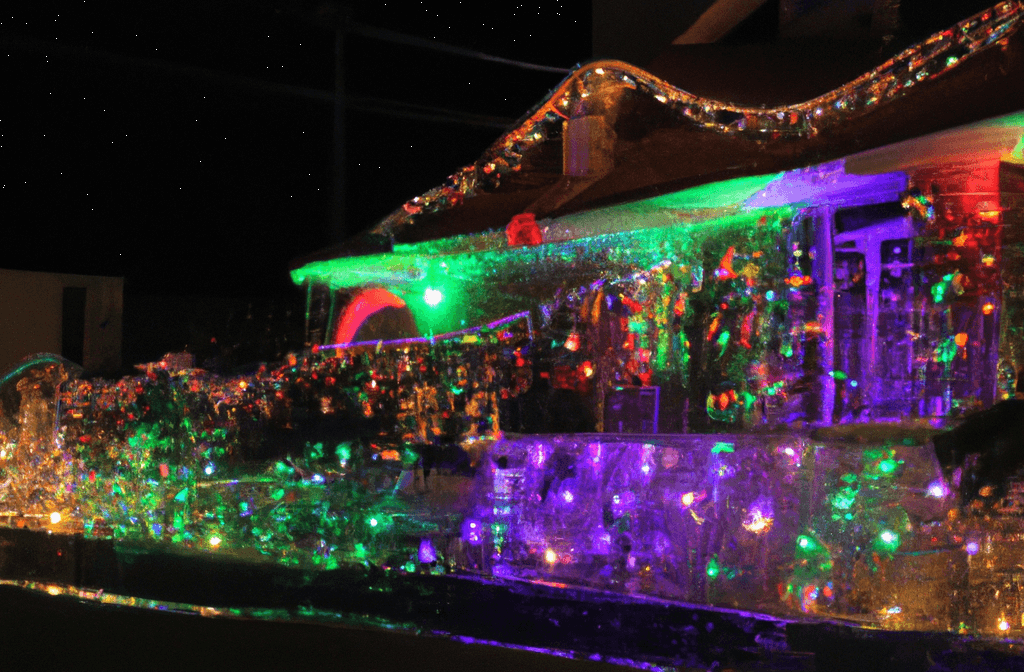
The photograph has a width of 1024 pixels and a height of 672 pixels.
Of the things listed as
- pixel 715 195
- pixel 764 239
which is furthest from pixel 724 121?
pixel 764 239

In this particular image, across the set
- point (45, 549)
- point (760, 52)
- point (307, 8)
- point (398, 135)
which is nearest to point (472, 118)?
point (398, 135)

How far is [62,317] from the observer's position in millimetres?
8664

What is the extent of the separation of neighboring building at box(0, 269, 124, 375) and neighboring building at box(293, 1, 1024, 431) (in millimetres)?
6087

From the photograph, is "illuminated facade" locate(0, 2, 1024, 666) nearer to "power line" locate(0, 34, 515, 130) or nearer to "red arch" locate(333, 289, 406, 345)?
"red arch" locate(333, 289, 406, 345)

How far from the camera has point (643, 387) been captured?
3.05m

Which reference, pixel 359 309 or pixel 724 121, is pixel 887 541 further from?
pixel 359 309

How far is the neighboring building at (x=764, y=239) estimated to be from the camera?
8.20ft

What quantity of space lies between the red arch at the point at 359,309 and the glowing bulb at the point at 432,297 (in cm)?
26

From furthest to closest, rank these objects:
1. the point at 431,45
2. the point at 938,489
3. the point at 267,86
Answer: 1. the point at 431,45
2. the point at 267,86
3. the point at 938,489

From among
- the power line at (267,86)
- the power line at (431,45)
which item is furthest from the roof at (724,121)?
the power line at (431,45)

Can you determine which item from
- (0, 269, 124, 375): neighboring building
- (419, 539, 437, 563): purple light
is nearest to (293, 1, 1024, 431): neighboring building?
(419, 539, 437, 563): purple light

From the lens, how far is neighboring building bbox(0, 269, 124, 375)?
8281 mm

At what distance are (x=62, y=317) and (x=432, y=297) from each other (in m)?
6.51

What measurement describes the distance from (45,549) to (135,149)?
6.65 m
